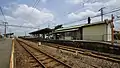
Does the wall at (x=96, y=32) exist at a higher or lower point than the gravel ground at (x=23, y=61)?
higher

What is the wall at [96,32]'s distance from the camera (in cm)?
2586

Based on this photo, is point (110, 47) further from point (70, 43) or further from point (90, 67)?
point (70, 43)

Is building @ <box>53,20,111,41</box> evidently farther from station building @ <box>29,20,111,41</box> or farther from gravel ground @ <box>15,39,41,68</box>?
gravel ground @ <box>15,39,41,68</box>

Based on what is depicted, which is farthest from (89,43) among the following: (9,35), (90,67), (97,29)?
(9,35)

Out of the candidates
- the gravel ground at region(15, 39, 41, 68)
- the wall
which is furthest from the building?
Answer: the gravel ground at region(15, 39, 41, 68)

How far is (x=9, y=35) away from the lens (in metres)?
135

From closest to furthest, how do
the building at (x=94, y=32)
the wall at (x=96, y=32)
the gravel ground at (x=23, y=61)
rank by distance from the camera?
the gravel ground at (x=23, y=61), the building at (x=94, y=32), the wall at (x=96, y=32)

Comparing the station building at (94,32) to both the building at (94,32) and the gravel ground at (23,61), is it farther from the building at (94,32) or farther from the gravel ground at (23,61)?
the gravel ground at (23,61)

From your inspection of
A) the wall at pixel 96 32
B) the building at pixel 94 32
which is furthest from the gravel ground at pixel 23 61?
the building at pixel 94 32

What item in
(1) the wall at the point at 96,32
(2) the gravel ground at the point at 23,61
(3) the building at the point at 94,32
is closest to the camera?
(2) the gravel ground at the point at 23,61

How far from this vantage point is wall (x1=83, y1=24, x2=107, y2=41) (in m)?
25.9

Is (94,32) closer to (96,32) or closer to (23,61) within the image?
(96,32)

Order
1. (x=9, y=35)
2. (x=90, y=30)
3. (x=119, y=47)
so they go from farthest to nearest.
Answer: (x=9, y=35)
(x=90, y=30)
(x=119, y=47)

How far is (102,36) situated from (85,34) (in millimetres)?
6881
